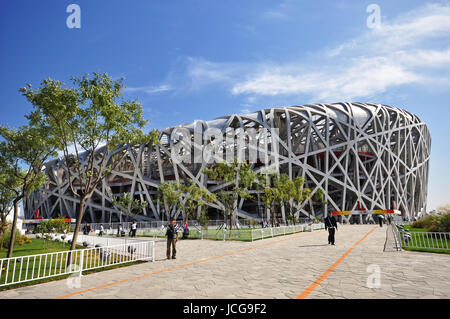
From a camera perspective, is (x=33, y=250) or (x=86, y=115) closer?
(x=86, y=115)

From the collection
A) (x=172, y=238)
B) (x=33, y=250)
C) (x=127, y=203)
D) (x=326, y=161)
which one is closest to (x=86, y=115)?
(x=172, y=238)

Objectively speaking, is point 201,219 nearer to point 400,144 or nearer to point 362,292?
point 362,292

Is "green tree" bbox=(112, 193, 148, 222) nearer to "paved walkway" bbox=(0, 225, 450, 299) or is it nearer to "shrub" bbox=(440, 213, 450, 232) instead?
"paved walkway" bbox=(0, 225, 450, 299)

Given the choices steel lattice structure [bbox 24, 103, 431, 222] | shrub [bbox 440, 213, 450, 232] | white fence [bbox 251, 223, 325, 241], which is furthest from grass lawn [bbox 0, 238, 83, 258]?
steel lattice structure [bbox 24, 103, 431, 222]

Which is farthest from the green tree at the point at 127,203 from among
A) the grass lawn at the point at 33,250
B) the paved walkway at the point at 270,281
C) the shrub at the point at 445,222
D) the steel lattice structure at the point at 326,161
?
the shrub at the point at 445,222

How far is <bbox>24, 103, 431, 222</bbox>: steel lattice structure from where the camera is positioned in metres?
43.3

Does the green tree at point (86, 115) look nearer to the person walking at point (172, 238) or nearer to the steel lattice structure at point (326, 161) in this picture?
the person walking at point (172, 238)

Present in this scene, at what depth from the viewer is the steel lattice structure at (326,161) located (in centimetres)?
4331

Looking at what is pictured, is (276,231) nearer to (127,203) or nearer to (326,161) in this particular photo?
(127,203)

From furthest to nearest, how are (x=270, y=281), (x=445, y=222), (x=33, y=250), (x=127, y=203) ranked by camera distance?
(x=127, y=203) → (x=33, y=250) → (x=445, y=222) → (x=270, y=281)

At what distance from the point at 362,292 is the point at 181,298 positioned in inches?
139

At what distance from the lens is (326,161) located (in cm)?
4319

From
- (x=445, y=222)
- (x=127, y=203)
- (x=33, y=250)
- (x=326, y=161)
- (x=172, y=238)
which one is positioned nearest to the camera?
(x=172, y=238)

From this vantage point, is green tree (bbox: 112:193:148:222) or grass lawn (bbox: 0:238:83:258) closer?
grass lawn (bbox: 0:238:83:258)
